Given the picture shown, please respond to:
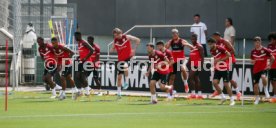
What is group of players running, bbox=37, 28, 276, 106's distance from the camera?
108 feet

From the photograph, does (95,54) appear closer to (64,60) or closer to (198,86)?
(64,60)

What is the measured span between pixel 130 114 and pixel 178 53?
29.7 ft

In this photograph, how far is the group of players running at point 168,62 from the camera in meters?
32.8

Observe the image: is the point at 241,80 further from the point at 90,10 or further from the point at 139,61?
the point at 90,10

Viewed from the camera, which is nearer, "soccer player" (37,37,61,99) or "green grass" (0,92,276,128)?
"green grass" (0,92,276,128)

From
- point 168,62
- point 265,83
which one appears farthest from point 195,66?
point 265,83

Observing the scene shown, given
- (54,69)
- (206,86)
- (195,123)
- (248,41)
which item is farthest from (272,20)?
(195,123)

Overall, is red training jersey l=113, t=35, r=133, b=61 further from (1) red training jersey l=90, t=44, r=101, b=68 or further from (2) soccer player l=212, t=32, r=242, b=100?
(2) soccer player l=212, t=32, r=242, b=100

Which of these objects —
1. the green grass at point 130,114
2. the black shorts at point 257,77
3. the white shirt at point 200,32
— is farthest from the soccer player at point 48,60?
the black shorts at point 257,77

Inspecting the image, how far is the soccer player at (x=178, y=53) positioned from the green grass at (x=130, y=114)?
2.02m

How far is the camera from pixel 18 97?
118 feet

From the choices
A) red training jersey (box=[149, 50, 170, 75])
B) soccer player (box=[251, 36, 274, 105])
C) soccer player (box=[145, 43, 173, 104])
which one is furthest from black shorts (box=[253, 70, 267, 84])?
red training jersey (box=[149, 50, 170, 75])

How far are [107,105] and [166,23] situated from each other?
13.1 meters

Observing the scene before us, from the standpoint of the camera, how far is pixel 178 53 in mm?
35688
